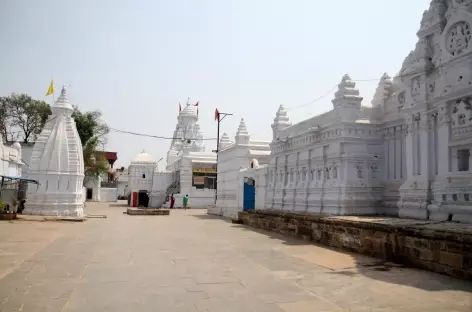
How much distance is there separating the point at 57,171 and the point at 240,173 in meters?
10.5

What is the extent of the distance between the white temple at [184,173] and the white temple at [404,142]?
2306cm

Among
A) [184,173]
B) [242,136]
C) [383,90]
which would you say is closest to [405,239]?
[383,90]

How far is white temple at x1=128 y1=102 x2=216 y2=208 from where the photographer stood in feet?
126

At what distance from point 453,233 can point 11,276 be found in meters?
7.29

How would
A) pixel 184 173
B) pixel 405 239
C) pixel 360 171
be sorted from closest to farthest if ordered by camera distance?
pixel 405 239
pixel 360 171
pixel 184 173

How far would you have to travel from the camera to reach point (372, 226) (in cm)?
845

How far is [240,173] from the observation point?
73.6ft

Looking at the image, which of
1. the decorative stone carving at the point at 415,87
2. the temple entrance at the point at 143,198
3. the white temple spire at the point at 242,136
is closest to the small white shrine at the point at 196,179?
the temple entrance at the point at 143,198

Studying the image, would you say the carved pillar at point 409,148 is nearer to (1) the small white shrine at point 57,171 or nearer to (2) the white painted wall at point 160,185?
(1) the small white shrine at point 57,171

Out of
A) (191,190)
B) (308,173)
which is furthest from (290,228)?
(191,190)

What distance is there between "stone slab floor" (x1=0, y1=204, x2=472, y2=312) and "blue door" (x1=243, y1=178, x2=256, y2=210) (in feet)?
36.1

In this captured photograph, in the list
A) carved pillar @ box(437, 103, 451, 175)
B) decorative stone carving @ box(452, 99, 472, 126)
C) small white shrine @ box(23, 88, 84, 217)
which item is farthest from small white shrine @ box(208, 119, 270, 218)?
decorative stone carving @ box(452, 99, 472, 126)

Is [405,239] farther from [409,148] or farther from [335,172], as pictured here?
[335,172]

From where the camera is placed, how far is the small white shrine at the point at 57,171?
71.9ft
